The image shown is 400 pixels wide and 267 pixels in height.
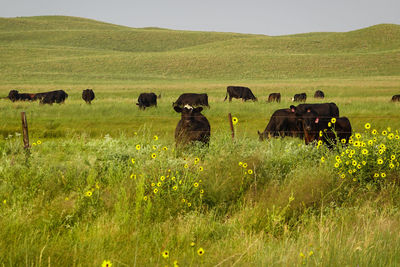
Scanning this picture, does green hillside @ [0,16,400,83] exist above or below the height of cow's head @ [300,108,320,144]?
above

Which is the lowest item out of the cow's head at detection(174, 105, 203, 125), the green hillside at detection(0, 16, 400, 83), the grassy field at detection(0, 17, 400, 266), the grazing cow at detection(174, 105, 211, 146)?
the grassy field at detection(0, 17, 400, 266)

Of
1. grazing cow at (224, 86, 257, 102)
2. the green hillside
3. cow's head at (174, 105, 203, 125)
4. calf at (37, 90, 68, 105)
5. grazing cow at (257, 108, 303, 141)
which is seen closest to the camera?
cow's head at (174, 105, 203, 125)

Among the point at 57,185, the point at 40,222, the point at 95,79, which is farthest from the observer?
the point at 95,79

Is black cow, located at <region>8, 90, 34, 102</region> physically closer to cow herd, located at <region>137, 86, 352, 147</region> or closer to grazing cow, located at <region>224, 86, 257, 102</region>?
grazing cow, located at <region>224, 86, 257, 102</region>

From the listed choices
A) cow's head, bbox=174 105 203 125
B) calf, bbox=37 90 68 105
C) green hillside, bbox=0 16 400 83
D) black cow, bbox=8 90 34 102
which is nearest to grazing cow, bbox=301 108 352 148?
cow's head, bbox=174 105 203 125

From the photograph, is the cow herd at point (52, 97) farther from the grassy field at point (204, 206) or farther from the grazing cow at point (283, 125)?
the grassy field at point (204, 206)

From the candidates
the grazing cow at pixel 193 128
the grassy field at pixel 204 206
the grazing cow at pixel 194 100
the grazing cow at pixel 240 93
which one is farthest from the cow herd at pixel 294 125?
the grazing cow at pixel 240 93

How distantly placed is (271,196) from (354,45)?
95.9 m

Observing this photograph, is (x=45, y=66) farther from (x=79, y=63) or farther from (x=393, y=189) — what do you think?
(x=393, y=189)

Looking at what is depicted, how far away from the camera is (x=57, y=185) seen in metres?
6.78

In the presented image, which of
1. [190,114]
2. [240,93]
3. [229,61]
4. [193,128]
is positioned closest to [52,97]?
[240,93]

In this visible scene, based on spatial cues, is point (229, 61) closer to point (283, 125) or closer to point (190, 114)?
point (283, 125)

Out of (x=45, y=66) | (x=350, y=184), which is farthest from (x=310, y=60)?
(x=350, y=184)

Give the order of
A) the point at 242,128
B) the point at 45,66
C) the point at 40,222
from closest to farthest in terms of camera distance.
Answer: the point at 40,222, the point at 242,128, the point at 45,66
